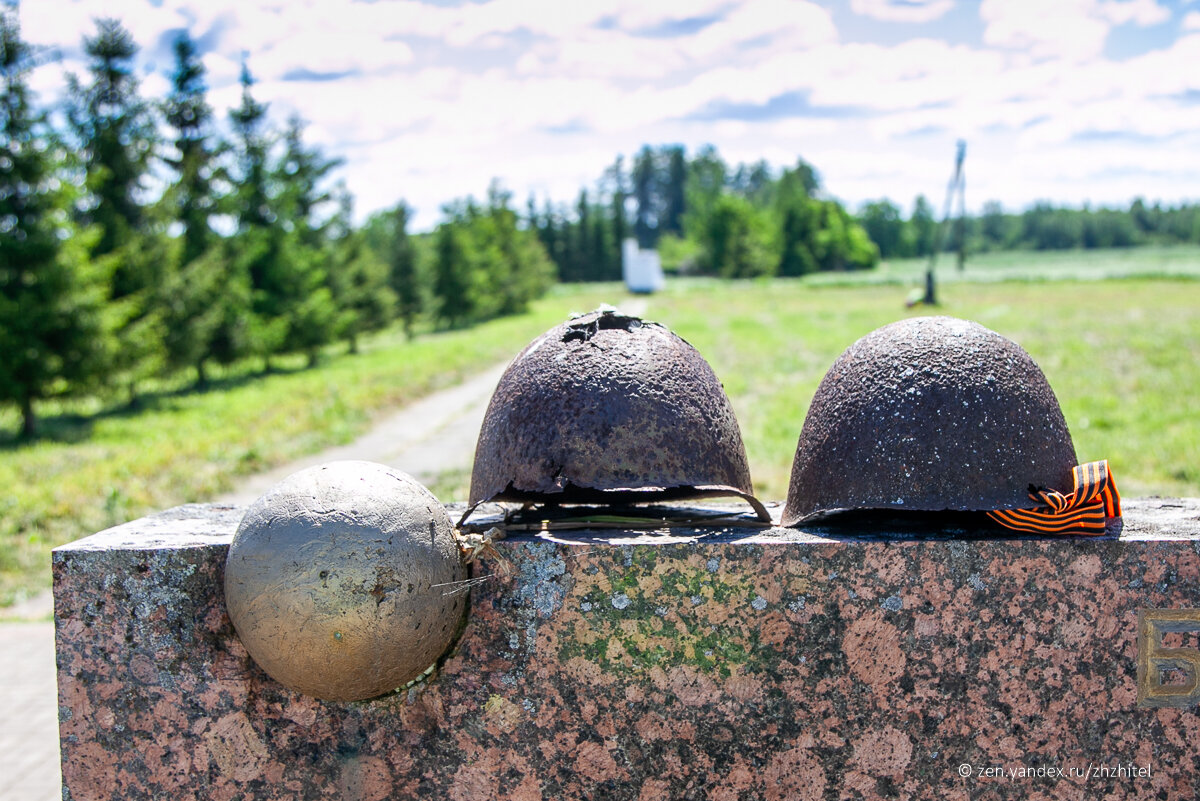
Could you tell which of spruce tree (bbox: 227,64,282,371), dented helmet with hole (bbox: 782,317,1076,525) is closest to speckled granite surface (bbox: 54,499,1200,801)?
dented helmet with hole (bbox: 782,317,1076,525)

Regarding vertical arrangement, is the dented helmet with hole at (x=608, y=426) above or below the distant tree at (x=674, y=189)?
below

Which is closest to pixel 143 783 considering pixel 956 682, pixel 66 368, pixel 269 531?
pixel 269 531

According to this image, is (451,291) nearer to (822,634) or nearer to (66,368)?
(66,368)

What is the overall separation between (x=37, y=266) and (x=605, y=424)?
14152 mm

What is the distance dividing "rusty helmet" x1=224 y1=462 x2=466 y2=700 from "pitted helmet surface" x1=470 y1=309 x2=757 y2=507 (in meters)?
0.47

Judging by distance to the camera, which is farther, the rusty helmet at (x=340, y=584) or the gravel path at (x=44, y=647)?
the gravel path at (x=44, y=647)

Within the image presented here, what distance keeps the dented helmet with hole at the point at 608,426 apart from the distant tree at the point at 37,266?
1323cm

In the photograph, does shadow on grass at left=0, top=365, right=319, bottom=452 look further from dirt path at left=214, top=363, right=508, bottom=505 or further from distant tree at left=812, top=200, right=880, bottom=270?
distant tree at left=812, top=200, right=880, bottom=270

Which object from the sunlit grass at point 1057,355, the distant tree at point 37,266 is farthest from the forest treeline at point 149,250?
the sunlit grass at point 1057,355

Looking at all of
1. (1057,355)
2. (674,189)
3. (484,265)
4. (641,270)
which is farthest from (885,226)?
(1057,355)

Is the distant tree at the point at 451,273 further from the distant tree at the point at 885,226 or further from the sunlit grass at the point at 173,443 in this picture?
the distant tree at the point at 885,226

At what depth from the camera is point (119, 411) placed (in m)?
16.9

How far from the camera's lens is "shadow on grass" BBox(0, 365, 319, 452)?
13.7 meters

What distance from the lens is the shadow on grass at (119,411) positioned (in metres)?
13.7
